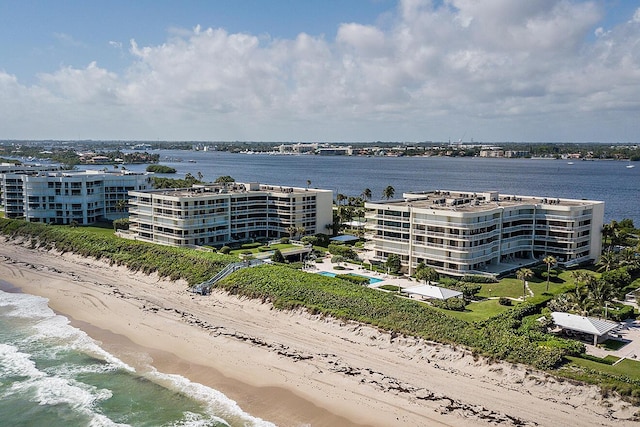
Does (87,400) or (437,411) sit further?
(87,400)

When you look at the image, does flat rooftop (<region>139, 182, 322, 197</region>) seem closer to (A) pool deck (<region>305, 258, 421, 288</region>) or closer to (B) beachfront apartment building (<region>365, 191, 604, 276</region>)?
(A) pool deck (<region>305, 258, 421, 288</region>)

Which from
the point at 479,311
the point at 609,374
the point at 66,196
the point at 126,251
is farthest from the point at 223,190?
the point at 609,374

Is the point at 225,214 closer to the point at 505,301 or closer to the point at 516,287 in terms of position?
the point at 516,287

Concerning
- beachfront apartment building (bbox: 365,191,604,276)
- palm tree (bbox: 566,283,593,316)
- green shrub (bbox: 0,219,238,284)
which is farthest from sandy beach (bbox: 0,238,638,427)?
beachfront apartment building (bbox: 365,191,604,276)

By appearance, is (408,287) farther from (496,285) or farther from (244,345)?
(244,345)

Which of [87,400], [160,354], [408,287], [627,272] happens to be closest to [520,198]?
[627,272]

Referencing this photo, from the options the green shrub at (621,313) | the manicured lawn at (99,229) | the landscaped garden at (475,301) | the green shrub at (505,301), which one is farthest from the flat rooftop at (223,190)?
the green shrub at (621,313)

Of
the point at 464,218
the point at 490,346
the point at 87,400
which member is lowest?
the point at 87,400
